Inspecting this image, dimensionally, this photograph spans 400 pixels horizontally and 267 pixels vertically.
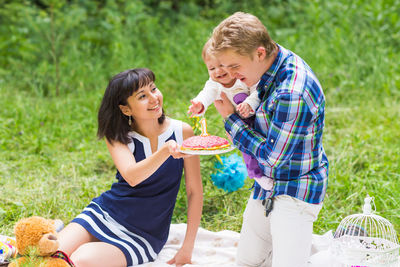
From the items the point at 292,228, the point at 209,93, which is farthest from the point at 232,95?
the point at 292,228

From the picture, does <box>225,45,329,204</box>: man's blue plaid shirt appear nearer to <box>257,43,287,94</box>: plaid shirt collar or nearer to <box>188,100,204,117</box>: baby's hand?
<box>257,43,287,94</box>: plaid shirt collar

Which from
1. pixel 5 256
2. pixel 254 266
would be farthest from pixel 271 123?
pixel 5 256

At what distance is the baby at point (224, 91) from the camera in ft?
7.51

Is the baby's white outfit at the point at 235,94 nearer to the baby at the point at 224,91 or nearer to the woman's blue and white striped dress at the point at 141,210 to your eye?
the baby at the point at 224,91

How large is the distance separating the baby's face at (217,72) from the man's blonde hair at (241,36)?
0.13 metres

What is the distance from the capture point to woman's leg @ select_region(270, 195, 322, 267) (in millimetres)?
2291

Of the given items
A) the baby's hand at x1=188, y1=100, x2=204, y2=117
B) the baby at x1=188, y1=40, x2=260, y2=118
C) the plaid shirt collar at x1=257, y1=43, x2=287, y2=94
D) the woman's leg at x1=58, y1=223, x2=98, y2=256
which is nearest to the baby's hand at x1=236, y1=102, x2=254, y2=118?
the baby at x1=188, y1=40, x2=260, y2=118

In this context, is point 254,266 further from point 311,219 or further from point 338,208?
point 338,208

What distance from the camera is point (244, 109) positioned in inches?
89.2

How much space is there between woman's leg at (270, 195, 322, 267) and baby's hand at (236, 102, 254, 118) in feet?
1.37

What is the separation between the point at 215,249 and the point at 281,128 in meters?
1.23

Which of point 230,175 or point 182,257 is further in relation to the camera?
point 230,175

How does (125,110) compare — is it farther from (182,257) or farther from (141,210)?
(182,257)

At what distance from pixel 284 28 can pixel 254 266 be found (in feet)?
16.7
